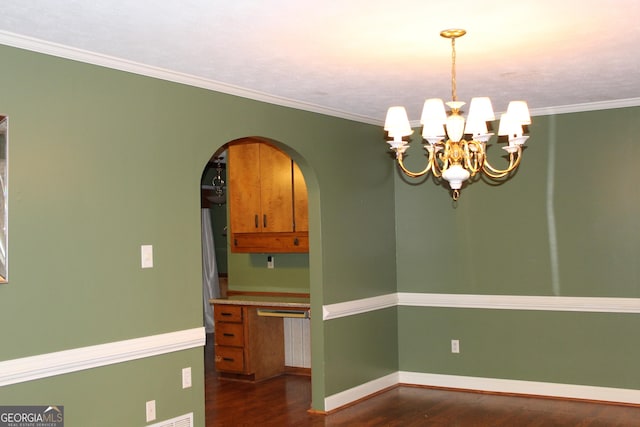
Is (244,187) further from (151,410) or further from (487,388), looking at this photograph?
(151,410)

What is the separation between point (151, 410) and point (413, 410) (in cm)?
231

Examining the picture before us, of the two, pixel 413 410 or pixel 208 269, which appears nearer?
pixel 413 410

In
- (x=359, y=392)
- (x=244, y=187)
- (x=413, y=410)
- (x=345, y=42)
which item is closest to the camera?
(x=345, y=42)

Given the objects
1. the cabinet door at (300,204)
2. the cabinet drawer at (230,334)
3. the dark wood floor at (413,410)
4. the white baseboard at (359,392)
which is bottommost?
the dark wood floor at (413,410)

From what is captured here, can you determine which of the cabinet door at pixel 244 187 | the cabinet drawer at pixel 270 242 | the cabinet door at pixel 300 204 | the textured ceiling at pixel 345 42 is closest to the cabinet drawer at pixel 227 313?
the cabinet drawer at pixel 270 242

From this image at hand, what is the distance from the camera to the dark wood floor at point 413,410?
5.24 m

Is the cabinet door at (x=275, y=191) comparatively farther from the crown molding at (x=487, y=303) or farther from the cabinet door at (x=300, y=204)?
the crown molding at (x=487, y=303)

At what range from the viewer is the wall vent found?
425 centimetres

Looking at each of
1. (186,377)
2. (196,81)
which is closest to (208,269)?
(186,377)

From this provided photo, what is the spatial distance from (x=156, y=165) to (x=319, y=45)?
1264 mm

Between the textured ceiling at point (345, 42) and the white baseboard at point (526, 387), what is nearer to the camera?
the textured ceiling at point (345, 42)

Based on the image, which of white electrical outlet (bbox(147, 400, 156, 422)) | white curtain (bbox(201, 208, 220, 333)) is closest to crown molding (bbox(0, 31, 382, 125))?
white electrical outlet (bbox(147, 400, 156, 422))

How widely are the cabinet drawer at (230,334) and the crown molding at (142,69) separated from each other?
2.29 meters

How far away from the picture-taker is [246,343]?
6.62 metres
